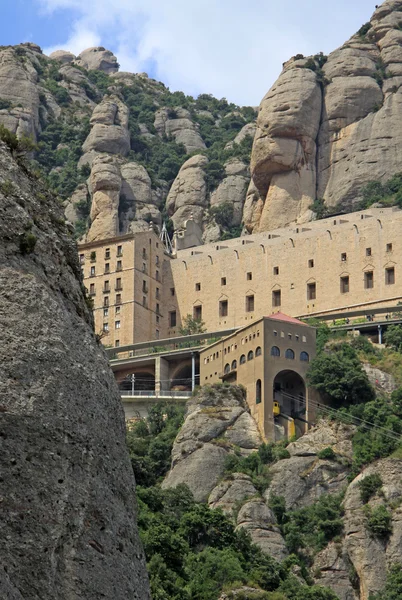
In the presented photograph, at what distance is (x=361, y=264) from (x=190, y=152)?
48.6 metres

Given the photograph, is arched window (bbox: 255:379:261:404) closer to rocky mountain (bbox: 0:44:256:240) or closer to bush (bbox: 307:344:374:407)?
bush (bbox: 307:344:374:407)

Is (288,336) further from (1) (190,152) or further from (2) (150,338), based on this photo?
(1) (190,152)

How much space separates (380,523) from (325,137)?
4950cm

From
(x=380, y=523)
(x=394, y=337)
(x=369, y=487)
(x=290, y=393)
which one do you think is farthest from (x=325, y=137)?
(x=380, y=523)

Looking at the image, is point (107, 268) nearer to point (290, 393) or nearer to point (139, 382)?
point (139, 382)

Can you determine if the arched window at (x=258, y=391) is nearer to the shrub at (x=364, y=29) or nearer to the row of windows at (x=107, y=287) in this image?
the row of windows at (x=107, y=287)

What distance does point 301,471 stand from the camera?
5897 centimetres

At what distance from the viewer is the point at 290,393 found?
65062 millimetres

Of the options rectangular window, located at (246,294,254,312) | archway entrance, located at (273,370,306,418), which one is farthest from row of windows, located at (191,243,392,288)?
archway entrance, located at (273,370,306,418)

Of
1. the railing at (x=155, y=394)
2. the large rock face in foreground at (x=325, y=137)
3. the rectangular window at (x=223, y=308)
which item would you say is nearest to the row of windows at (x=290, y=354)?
the railing at (x=155, y=394)

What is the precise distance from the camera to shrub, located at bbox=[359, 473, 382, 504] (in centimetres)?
Answer: 5631

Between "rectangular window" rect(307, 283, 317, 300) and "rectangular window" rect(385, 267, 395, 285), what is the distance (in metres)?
4.86

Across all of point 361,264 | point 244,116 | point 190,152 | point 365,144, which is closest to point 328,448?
point 361,264

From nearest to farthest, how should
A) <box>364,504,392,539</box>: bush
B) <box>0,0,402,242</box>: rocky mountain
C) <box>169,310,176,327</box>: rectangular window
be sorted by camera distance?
<box>364,504,392,539</box>: bush, <box>169,310,176,327</box>: rectangular window, <box>0,0,402,242</box>: rocky mountain
